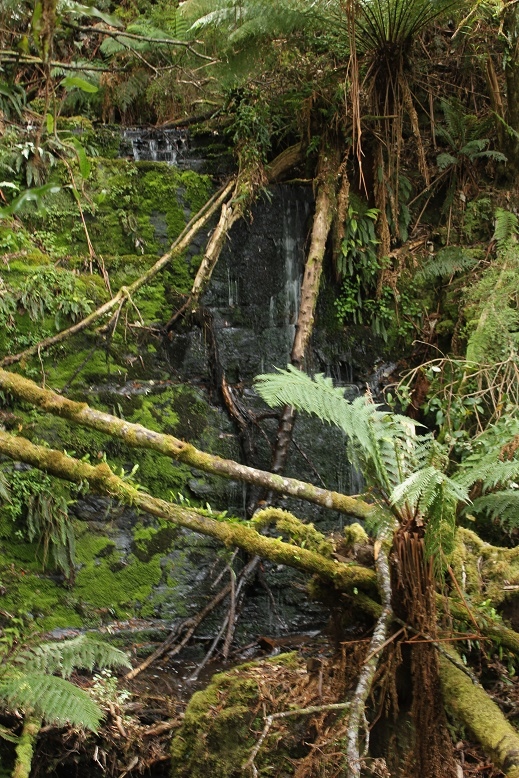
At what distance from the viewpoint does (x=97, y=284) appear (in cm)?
604

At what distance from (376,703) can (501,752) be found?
1.88 feet

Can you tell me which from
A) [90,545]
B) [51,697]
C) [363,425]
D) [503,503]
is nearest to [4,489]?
[90,545]

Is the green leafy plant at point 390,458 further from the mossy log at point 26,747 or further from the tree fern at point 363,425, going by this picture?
the mossy log at point 26,747

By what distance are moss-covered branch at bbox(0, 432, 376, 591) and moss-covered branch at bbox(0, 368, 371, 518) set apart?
0.24 meters

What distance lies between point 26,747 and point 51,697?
17.1 inches

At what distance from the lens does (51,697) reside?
9.61ft

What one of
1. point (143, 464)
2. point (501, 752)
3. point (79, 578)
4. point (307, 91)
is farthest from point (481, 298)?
point (501, 752)

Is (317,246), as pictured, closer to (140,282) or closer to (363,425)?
(140,282)

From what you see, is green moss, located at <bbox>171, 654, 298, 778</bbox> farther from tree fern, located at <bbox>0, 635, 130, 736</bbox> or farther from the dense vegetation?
tree fern, located at <bbox>0, 635, 130, 736</bbox>

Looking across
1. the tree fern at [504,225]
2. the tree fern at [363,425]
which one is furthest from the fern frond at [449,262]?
the tree fern at [363,425]

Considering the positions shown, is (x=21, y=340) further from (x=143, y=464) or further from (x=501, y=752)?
(x=501, y=752)

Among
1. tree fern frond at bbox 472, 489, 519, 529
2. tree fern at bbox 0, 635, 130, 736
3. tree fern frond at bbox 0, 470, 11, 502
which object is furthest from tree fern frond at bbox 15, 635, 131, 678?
tree fern frond at bbox 472, 489, 519, 529

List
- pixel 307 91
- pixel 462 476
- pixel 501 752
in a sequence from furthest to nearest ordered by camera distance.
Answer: pixel 307 91 < pixel 462 476 < pixel 501 752

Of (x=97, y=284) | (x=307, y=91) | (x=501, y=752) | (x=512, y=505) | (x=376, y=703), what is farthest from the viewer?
(x=307, y=91)
